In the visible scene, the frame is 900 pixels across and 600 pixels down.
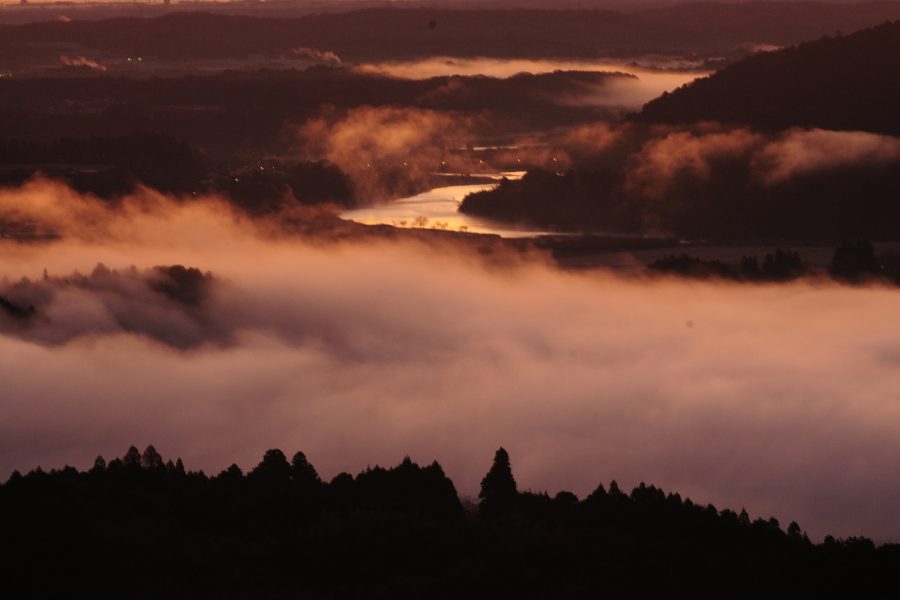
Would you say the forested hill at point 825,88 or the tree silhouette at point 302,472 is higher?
the forested hill at point 825,88

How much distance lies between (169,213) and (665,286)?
1589 inches

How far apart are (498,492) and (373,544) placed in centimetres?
719

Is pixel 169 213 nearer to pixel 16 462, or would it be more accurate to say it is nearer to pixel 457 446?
pixel 457 446

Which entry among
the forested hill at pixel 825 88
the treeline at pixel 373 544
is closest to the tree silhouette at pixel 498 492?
the treeline at pixel 373 544

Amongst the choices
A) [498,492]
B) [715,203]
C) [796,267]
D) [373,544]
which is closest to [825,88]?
[715,203]

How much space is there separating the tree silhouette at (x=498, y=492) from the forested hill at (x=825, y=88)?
460ft

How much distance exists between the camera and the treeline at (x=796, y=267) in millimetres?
140000

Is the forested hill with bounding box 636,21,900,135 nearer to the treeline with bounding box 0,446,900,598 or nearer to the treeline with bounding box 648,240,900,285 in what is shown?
the treeline with bounding box 648,240,900,285

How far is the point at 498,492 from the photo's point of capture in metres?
46.3

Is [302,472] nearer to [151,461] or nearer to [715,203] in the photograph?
[151,461]

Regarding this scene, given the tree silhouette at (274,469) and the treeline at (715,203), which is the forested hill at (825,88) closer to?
the treeline at (715,203)

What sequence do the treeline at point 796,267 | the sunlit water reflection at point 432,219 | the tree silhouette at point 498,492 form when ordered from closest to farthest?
the tree silhouette at point 498,492 < the treeline at point 796,267 < the sunlit water reflection at point 432,219

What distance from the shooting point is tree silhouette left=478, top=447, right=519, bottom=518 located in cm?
4506

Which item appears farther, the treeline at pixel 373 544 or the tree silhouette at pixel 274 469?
the tree silhouette at pixel 274 469
